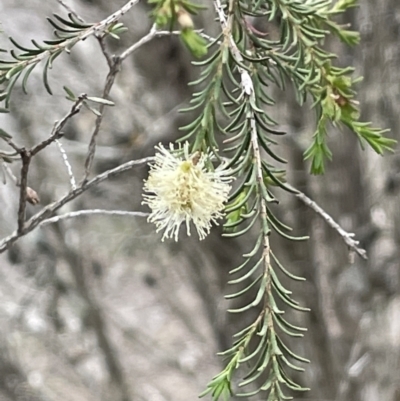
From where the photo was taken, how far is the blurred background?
1245 mm

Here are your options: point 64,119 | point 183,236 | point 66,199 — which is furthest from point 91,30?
point 183,236

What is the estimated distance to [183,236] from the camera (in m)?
1.36

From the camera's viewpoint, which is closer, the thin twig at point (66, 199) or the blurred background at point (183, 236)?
the thin twig at point (66, 199)

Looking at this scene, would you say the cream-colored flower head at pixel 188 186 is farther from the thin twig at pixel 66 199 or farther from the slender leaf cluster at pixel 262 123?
the thin twig at pixel 66 199

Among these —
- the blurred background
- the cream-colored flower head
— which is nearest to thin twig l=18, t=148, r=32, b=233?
the cream-colored flower head

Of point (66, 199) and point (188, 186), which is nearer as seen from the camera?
point (188, 186)

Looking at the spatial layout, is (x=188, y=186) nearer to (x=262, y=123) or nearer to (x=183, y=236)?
(x=262, y=123)

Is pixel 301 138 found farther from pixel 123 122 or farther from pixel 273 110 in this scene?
pixel 123 122

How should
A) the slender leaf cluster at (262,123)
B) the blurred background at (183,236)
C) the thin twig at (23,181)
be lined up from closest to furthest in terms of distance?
the slender leaf cluster at (262,123) < the thin twig at (23,181) < the blurred background at (183,236)

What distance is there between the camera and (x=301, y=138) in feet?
3.91


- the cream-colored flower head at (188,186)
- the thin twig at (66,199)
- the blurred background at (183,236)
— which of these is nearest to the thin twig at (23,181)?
the thin twig at (66,199)

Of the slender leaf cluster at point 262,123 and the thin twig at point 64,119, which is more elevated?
the thin twig at point 64,119

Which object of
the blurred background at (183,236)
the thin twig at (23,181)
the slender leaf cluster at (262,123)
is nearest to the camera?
the slender leaf cluster at (262,123)

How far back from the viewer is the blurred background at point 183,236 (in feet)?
4.09
